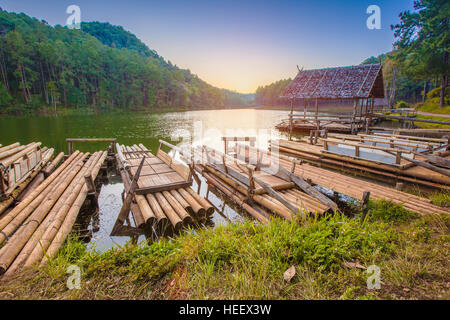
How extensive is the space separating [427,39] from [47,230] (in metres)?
37.4

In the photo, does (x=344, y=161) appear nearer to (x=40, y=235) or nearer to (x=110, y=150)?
(x=40, y=235)

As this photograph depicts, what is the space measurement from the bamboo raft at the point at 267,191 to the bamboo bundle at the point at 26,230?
4832mm

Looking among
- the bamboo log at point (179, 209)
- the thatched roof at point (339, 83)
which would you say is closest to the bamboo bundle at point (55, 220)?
the bamboo log at point (179, 209)

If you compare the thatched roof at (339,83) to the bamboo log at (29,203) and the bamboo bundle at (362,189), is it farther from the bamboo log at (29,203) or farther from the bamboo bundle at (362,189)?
the bamboo log at (29,203)

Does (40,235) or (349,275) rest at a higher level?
(349,275)

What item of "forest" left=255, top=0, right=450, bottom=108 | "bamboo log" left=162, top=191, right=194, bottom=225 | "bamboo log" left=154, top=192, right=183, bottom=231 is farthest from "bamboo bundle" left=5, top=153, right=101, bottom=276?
"forest" left=255, top=0, right=450, bottom=108

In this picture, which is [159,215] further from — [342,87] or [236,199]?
[342,87]

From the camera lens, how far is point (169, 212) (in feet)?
20.0

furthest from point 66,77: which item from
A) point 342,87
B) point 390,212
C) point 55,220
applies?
point 390,212

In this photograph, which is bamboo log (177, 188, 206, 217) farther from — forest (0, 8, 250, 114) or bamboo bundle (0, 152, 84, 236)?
forest (0, 8, 250, 114)

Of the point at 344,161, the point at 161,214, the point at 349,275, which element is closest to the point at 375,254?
the point at 349,275

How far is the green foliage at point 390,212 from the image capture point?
16.8 feet
